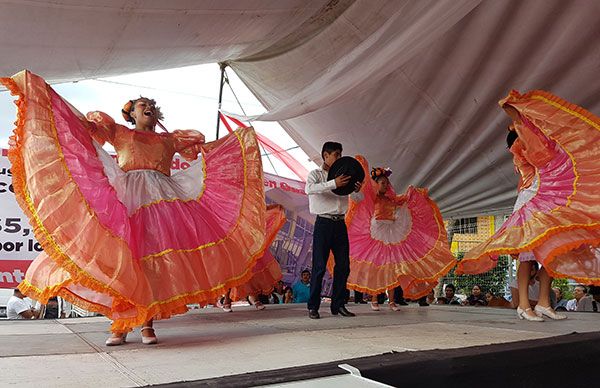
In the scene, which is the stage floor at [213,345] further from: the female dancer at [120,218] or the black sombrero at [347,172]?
the black sombrero at [347,172]

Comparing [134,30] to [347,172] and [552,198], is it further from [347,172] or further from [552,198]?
[552,198]

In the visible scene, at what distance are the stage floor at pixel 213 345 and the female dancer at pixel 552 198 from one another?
0.53 metres

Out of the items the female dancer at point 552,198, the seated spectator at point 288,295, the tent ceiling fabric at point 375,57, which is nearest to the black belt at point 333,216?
the tent ceiling fabric at point 375,57

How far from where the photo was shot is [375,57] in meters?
4.05

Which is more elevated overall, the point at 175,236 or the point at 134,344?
the point at 175,236

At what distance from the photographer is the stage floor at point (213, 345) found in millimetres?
1845

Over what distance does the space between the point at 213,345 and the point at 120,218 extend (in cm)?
79

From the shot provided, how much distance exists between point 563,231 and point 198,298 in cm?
248

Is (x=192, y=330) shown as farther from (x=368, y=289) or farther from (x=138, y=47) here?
(x=138, y=47)

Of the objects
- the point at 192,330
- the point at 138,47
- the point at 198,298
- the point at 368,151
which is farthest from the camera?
the point at 368,151

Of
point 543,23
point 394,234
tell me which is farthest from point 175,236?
point 543,23

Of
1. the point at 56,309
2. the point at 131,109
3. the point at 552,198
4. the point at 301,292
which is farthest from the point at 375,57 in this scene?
the point at 56,309

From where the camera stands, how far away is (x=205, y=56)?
5.64 metres

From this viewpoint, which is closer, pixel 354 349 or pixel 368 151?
pixel 354 349
